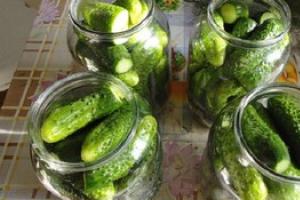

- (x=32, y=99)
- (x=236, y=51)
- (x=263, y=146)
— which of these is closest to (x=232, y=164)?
(x=263, y=146)

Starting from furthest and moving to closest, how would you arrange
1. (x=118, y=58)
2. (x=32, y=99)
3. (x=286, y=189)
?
(x=32, y=99)
(x=118, y=58)
(x=286, y=189)

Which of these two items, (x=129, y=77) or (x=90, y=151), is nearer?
(x=90, y=151)

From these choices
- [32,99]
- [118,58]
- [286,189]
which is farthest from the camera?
[32,99]

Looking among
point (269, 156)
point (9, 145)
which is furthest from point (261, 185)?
point (9, 145)

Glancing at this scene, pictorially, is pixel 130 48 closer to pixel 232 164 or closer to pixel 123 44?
pixel 123 44

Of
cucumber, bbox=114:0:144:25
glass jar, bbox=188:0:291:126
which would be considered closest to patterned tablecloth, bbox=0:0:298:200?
glass jar, bbox=188:0:291:126

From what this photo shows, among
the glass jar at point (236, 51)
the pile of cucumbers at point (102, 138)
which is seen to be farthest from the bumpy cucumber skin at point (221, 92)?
the pile of cucumbers at point (102, 138)

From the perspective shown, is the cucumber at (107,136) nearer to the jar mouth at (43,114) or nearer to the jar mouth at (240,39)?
the jar mouth at (43,114)
